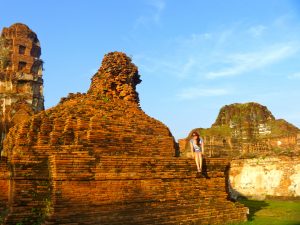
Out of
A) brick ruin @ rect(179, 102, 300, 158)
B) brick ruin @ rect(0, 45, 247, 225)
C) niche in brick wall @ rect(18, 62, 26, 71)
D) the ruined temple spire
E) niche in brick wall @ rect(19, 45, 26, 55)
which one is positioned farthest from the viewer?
niche in brick wall @ rect(19, 45, 26, 55)

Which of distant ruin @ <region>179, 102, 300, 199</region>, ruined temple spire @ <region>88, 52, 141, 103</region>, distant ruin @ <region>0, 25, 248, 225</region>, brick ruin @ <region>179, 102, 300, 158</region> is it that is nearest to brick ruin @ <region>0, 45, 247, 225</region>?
distant ruin @ <region>0, 25, 248, 225</region>

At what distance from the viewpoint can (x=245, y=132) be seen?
1073 inches

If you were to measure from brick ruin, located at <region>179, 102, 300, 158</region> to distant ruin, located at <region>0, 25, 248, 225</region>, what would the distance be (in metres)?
14.6

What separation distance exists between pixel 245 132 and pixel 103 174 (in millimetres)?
21442

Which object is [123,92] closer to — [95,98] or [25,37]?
[95,98]

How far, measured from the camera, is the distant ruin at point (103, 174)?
22.4 feet

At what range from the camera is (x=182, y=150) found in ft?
94.1

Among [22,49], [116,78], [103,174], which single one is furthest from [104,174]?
[22,49]

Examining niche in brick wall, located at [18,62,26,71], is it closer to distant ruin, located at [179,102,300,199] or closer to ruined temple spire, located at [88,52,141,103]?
distant ruin, located at [179,102,300,199]

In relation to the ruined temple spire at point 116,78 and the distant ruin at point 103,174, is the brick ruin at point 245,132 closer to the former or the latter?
the ruined temple spire at point 116,78

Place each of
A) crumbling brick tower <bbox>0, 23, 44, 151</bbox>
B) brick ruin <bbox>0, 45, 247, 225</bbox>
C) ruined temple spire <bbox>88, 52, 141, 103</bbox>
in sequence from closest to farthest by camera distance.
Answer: brick ruin <bbox>0, 45, 247, 225</bbox>
ruined temple spire <bbox>88, 52, 141, 103</bbox>
crumbling brick tower <bbox>0, 23, 44, 151</bbox>

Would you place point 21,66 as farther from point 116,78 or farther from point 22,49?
point 116,78

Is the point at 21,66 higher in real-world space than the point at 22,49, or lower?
lower

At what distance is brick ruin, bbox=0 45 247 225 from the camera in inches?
269
